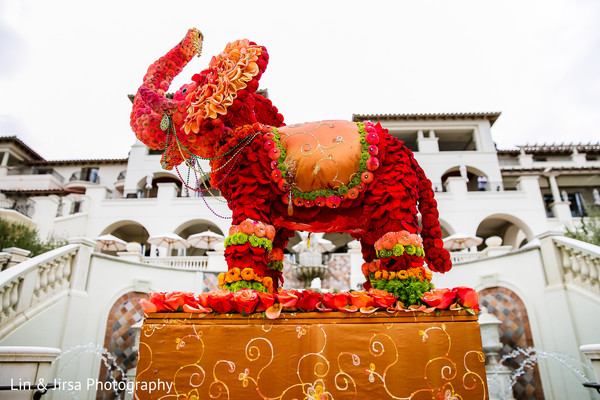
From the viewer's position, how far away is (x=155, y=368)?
212 centimetres

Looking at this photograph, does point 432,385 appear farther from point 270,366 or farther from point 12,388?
point 12,388

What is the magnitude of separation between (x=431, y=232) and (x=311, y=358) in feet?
4.66

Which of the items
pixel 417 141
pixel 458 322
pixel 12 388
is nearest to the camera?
pixel 458 322

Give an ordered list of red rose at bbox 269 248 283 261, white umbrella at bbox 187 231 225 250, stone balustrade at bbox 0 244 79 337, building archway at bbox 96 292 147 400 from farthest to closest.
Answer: white umbrella at bbox 187 231 225 250 < building archway at bbox 96 292 147 400 < stone balustrade at bbox 0 244 79 337 < red rose at bbox 269 248 283 261

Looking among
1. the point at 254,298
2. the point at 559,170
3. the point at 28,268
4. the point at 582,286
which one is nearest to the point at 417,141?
the point at 559,170

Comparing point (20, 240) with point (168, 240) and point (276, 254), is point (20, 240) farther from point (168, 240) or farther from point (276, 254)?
point (276, 254)

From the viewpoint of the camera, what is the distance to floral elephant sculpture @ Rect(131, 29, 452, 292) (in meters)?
2.66

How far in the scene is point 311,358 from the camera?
2.09m

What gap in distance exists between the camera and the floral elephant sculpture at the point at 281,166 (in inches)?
105

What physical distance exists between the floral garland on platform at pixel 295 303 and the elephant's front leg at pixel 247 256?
0.16 meters

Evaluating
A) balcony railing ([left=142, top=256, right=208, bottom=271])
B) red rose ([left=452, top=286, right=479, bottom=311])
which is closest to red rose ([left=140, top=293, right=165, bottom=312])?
red rose ([left=452, top=286, right=479, bottom=311])

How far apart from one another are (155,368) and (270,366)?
24.8 inches

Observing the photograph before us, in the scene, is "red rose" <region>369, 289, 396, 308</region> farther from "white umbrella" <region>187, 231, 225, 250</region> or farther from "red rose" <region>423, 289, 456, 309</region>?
"white umbrella" <region>187, 231, 225, 250</region>

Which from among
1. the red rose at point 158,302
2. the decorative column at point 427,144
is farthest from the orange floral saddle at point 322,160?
the decorative column at point 427,144
